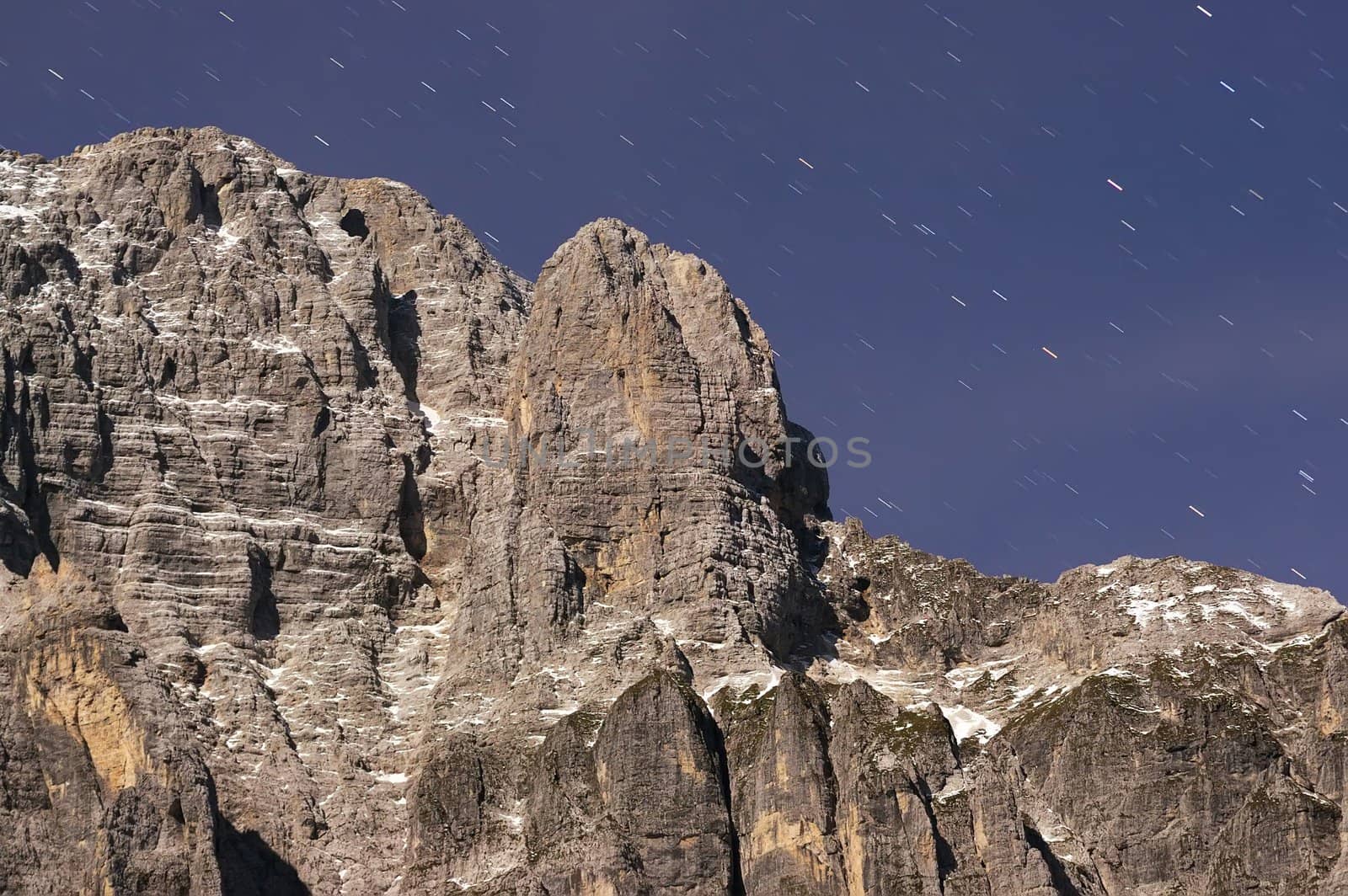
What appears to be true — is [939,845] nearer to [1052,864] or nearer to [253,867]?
[1052,864]

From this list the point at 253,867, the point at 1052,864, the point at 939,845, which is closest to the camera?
the point at 939,845

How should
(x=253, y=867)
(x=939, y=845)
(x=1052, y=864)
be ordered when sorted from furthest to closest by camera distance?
(x=1052, y=864)
(x=253, y=867)
(x=939, y=845)

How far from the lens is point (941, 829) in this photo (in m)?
187


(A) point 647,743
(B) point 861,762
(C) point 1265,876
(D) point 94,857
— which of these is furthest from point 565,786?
(C) point 1265,876

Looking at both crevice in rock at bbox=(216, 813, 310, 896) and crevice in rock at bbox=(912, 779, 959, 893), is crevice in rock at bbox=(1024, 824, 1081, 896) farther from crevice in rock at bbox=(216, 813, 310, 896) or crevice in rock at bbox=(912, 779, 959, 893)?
crevice in rock at bbox=(216, 813, 310, 896)

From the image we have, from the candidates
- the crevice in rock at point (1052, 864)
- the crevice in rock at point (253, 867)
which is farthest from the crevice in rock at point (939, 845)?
the crevice in rock at point (253, 867)

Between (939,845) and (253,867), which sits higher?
(253,867)

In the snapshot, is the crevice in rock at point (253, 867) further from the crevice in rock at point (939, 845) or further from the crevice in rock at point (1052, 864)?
the crevice in rock at point (1052, 864)

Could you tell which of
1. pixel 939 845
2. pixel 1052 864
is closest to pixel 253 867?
pixel 939 845

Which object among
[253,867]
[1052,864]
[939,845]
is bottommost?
[1052,864]

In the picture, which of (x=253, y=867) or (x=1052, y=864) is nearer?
(x=253, y=867)

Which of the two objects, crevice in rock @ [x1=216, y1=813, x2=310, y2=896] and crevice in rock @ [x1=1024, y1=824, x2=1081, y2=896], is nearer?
crevice in rock @ [x1=216, y1=813, x2=310, y2=896]

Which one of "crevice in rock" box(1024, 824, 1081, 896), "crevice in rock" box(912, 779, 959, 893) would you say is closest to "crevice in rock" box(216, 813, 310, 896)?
"crevice in rock" box(912, 779, 959, 893)

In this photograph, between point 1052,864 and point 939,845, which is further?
point 1052,864
